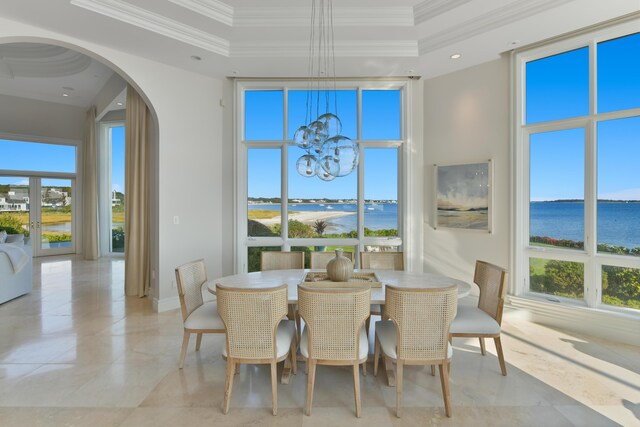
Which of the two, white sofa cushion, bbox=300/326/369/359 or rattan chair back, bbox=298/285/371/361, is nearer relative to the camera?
rattan chair back, bbox=298/285/371/361

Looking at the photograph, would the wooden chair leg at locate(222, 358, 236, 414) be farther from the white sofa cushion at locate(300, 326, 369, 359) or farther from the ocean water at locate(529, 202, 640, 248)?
the ocean water at locate(529, 202, 640, 248)

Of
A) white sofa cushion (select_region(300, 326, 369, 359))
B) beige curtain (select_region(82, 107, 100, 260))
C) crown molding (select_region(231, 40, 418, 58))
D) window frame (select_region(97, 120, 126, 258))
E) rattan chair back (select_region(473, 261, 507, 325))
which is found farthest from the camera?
window frame (select_region(97, 120, 126, 258))

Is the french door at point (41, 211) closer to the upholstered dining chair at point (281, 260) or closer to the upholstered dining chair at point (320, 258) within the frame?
the upholstered dining chair at point (281, 260)

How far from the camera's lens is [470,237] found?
4.30 meters

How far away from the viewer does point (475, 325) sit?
248 cm

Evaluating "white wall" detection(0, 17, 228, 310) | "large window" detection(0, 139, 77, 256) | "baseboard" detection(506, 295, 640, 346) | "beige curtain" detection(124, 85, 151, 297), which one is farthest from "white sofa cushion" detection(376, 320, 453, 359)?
"large window" detection(0, 139, 77, 256)

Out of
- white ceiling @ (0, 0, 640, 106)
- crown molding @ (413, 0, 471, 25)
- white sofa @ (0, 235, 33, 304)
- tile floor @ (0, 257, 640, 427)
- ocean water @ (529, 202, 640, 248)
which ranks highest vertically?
crown molding @ (413, 0, 471, 25)

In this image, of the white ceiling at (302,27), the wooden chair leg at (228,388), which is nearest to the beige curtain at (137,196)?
the white ceiling at (302,27)

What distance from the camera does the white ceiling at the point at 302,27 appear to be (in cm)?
307

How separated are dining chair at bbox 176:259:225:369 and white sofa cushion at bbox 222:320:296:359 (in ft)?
1.01

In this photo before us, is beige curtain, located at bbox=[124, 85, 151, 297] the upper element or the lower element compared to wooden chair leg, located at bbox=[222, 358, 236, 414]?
upper

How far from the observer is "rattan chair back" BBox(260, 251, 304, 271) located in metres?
3.55

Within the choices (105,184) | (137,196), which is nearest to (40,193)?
(105,184)

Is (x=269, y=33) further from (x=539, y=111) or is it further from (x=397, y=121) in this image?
(x=539, y=111)
